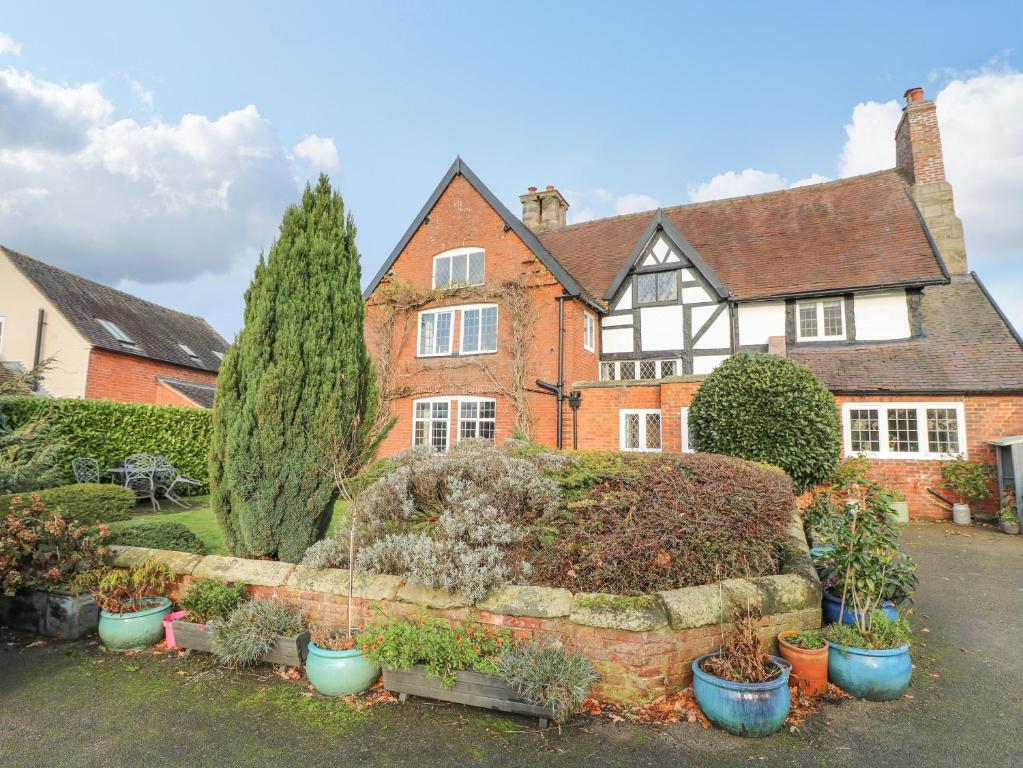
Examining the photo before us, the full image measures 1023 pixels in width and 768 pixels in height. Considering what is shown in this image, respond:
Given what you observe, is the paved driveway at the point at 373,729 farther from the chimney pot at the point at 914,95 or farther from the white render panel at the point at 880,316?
the chimney pot at the point at 914,95

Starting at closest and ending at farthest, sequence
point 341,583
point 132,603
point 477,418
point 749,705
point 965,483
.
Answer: point 749,705 → point 341,583 → point 132,603 → point 965,483 → point 477,418

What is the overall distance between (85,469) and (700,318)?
15894 millimetres

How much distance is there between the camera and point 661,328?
1589 centimetres

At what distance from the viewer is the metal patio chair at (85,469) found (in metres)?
12.3

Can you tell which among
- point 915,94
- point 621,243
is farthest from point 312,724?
point 915,94

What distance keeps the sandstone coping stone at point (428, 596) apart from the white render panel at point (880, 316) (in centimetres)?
1395

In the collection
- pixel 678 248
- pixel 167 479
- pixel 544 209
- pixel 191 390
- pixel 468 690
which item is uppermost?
pixel 544 209

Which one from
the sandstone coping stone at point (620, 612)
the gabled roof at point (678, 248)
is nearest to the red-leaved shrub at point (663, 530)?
the sandstone coping stone at point (620, 612)

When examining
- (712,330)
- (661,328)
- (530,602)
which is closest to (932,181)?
(712,330)

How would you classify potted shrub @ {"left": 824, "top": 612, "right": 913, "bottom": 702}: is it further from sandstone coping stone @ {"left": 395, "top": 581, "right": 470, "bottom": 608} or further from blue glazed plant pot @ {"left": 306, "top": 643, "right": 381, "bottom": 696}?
blue glazed plant pot @ {"left": 306, "top": 643, "right": 381, "bottom": 696}

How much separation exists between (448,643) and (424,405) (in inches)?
525

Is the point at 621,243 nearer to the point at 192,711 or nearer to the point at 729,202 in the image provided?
the point at 729,202

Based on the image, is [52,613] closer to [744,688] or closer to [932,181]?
[744,688]

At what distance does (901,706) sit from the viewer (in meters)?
4.04
